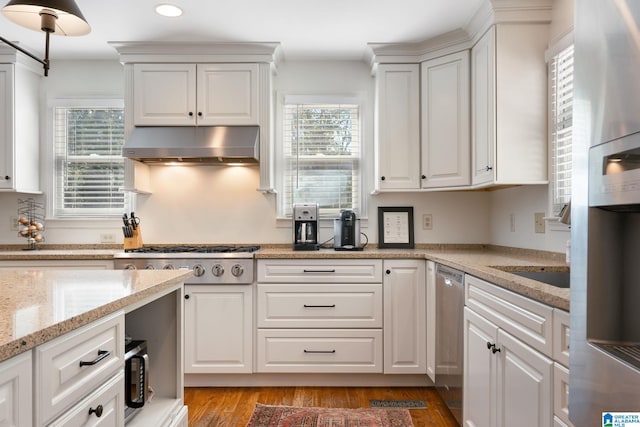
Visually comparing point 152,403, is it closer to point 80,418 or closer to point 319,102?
point 80,418

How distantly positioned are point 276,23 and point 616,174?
8.44 feet

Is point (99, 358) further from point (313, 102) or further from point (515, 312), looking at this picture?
point (313, 102)

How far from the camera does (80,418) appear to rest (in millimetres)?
1023

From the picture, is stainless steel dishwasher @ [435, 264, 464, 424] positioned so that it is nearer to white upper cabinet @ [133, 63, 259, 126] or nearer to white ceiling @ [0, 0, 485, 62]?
white ceiling @ [0, 0, 485, 62]

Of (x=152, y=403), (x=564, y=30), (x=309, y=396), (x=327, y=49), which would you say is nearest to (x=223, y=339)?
(x=309, y=396)

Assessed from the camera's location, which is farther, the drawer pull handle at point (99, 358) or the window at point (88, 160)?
the window at point (88, 160)

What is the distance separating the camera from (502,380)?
1.69 metres

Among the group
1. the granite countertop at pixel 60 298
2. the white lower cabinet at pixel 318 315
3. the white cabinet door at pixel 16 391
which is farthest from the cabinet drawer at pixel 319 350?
the white cabinet door at pixel 16 391

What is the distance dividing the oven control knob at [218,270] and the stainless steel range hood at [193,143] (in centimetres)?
78

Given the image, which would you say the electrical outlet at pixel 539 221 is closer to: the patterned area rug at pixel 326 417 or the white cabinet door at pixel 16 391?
the patterned area rug at pixel 326 417

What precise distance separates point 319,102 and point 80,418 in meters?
2.89

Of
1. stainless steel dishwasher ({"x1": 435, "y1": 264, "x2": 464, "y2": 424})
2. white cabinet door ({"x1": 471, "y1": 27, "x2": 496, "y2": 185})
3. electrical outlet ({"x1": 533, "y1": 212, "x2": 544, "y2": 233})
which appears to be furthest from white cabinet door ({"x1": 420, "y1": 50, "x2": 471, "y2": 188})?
stainless steel dishwasher ({"x1": 435, "y1": 264, "x2": 464, "y2": 424})

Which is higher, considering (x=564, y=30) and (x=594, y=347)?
(x=564, y=30)

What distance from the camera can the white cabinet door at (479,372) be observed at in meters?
1.79
